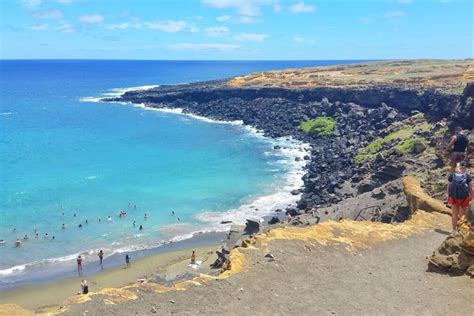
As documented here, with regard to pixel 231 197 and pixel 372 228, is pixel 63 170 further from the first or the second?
pixel 372 228

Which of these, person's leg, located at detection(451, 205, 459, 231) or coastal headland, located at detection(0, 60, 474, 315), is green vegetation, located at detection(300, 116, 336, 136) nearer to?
coastal headland, located at detection(0, 60, 474, 315)

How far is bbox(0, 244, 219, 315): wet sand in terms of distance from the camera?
102ft

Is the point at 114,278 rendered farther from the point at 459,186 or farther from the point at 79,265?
the point at 459,186

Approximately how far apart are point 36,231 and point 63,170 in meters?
23.3

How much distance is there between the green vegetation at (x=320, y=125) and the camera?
273 ft

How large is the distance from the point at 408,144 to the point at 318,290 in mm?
41178

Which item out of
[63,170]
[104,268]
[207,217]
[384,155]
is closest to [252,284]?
[104,268]

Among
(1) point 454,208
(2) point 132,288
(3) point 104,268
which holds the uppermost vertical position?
(1) point 454,208

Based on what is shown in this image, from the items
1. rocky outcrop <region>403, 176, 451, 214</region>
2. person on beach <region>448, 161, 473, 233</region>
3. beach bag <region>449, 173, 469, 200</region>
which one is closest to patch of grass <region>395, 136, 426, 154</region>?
rocky outcrop <region>403, 176, 451, 214</region>

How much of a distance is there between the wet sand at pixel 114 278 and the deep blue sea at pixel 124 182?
8.75ft

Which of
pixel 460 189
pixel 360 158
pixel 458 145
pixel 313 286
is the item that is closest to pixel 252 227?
pixel 458 145

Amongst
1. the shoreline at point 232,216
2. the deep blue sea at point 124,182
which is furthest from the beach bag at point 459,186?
the deep blue sea at point 124,182

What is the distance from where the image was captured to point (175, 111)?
12125 cm

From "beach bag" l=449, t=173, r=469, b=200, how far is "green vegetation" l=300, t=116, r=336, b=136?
212 feet
